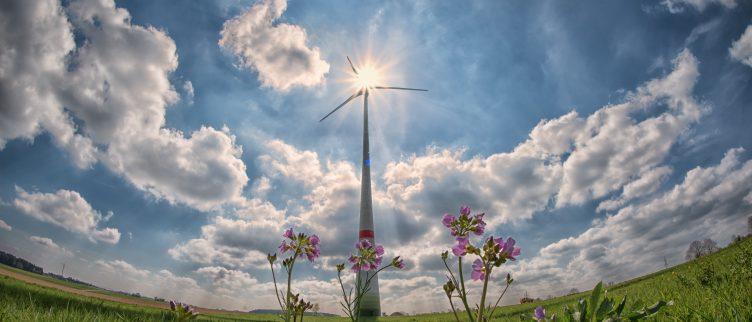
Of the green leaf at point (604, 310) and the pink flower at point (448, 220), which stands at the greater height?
the pink flower at point (448, 220)

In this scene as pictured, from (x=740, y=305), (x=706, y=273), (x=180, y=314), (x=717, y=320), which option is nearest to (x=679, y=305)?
(x=740, y=305)

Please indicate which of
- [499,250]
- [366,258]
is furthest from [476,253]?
[366,258]

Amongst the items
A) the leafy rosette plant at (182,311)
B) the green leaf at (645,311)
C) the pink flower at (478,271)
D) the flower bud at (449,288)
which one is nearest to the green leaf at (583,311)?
the green leaf at (645,311)

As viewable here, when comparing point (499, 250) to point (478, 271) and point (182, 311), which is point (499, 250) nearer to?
point (478, 271)

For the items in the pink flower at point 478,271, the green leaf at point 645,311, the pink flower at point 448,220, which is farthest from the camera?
the pink flower at point 448,220

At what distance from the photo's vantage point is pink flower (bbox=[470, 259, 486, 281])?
3.27 meters

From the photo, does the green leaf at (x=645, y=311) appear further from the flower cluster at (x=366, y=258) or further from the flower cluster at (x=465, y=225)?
the flower cluster at (x=366, y=258)

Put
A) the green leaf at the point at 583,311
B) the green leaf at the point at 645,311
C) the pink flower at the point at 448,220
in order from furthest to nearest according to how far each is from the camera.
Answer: the pink flower at the point at 448,220, the green leaf at the point at 583,311, the green leaf at the point at 645,311

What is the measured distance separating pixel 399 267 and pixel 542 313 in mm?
1892

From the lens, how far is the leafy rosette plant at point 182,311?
2.72 m

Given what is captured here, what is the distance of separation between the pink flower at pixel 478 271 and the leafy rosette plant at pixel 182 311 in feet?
8.03

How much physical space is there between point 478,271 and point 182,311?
2.57 metres

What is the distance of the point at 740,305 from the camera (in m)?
3.95

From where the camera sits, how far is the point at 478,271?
332 cm
